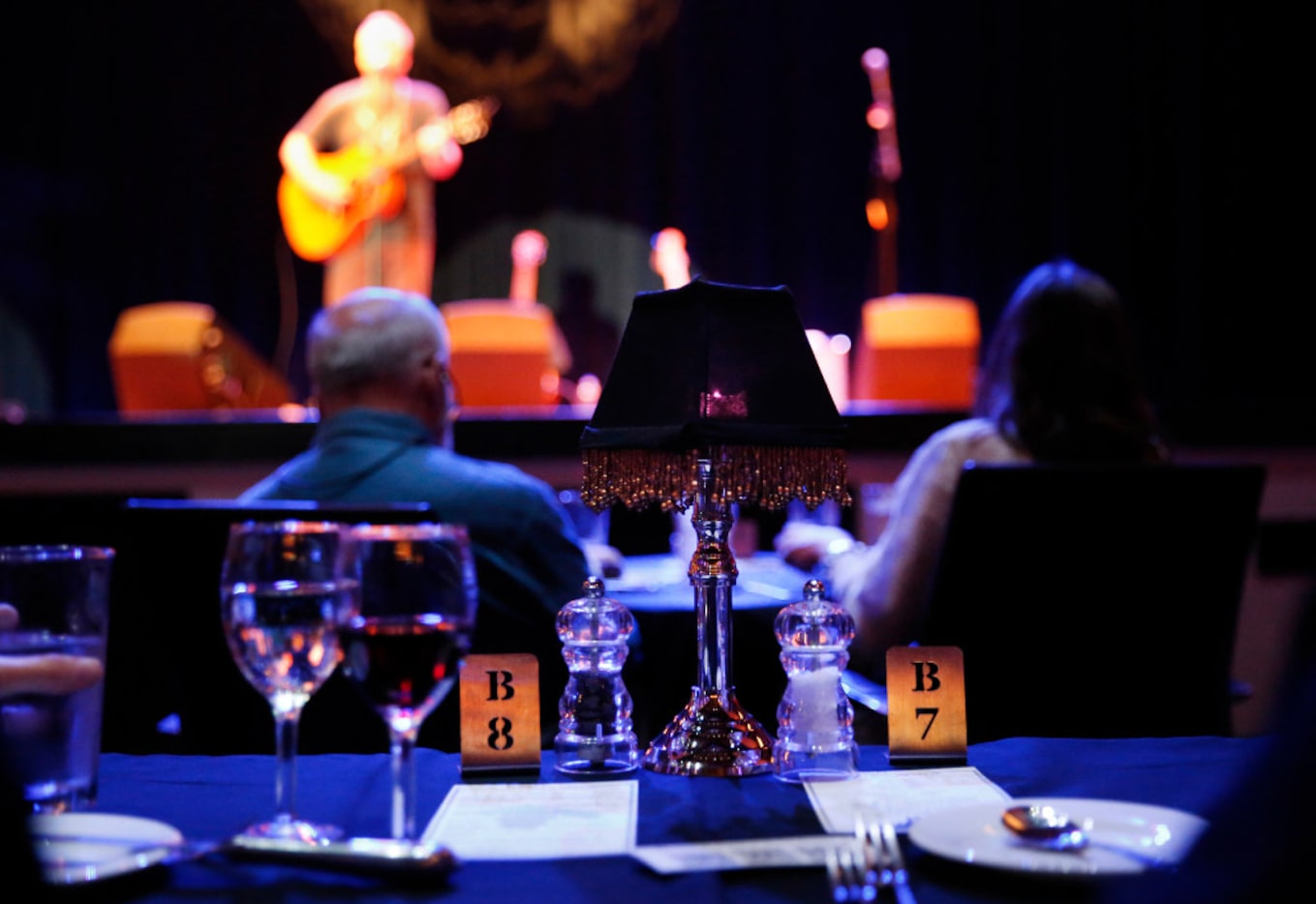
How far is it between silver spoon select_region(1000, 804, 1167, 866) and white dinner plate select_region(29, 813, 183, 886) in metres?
0.44

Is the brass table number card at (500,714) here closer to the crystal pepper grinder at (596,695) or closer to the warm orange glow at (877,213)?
the crystal pepper grinder at (596,695)

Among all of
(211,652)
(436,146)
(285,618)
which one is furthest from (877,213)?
(285,618)

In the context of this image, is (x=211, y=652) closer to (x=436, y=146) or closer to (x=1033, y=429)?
(x=1033, y=429)

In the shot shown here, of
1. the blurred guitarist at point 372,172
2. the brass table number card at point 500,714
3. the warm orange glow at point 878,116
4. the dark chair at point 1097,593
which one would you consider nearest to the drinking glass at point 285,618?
the brass table number card at point 500,714

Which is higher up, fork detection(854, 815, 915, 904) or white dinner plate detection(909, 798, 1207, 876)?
white dinner plate detection(909, 798, 1207, 876)

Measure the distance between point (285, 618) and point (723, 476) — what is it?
1.27 feet

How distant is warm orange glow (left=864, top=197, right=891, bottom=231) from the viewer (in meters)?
5.95

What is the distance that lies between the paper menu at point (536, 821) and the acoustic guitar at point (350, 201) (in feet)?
16.3

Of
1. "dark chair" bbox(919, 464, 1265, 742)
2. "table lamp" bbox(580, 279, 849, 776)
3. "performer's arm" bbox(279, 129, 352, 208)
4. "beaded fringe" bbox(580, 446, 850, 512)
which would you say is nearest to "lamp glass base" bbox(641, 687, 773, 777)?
"table lamp" bbox(580, 279, 849, 776)

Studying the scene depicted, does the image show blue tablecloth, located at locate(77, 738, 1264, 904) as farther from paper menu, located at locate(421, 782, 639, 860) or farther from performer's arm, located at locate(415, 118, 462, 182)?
performer's arm, located at locate(415, 118, 462, 182)

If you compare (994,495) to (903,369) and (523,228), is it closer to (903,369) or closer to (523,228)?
(903,369)

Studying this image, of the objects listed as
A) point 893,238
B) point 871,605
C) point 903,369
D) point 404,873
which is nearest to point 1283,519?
point 903,369

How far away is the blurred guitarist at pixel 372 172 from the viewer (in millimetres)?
5555

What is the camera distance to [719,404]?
37.8 inches
